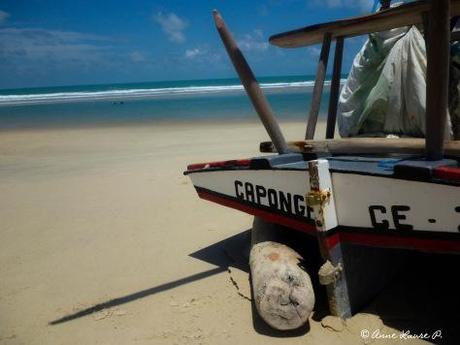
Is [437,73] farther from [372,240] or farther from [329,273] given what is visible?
[329,273]

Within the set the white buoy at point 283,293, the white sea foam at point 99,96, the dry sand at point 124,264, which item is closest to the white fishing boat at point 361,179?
the white buoy at point 283,293

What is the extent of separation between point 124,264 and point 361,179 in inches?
100

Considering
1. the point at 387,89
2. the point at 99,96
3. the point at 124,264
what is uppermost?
the point at 99,96

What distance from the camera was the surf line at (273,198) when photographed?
2.92 m

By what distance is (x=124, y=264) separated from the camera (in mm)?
4199

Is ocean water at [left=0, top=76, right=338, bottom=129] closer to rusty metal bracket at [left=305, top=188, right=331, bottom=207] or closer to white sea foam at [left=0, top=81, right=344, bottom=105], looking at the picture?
white sea foam at [left=0, top=81, right=344, bottom=105]

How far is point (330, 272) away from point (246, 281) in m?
1.03

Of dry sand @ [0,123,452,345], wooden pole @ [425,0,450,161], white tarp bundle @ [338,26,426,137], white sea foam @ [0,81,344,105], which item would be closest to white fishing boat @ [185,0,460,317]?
wooden pole @ [425,0,450,161]

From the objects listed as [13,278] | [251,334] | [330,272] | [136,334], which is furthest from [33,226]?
[330,272]

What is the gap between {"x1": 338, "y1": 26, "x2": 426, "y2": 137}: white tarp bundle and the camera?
11.8 feet

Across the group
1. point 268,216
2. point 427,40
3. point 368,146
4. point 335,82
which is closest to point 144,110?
point 335,82

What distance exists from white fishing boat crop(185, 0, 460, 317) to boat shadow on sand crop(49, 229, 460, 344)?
26cm

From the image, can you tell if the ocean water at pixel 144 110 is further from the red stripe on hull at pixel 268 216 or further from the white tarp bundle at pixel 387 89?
the red stripe on hull at pixel 268 216

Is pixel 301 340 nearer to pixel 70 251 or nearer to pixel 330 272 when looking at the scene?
pixel 330 272
